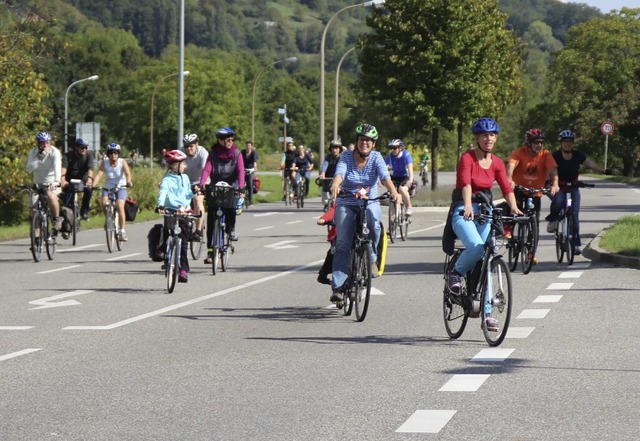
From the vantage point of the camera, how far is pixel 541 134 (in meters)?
18.8

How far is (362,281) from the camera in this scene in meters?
13.1

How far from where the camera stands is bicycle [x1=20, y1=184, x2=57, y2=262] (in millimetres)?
21703

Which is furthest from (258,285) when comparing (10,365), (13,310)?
(10,365)

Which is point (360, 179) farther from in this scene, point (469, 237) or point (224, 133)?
point (224, 133)

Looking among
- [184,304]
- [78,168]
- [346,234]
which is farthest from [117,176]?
[346,234]

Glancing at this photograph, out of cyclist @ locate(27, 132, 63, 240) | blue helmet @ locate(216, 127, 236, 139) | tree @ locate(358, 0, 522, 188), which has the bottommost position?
cyclist @ locate(27, 132, 63, 240)

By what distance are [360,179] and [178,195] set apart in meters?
3.89

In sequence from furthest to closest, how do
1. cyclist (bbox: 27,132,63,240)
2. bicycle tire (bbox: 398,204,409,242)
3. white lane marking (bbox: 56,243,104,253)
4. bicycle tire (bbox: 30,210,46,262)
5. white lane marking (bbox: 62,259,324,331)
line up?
bicycle tire (bbox: 398,204,409,242)
white lane marking (bbox: 56,243,104,253)
cyclist (bbox: 27,132,63,240)
bicycle tire (bbox: 30,210,46,262)
white lane marking (bbox: 62,259,324,331)

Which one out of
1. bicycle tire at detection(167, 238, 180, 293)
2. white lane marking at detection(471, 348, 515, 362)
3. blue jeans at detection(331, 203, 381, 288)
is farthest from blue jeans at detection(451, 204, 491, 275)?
bicycle tire at detection(167, 238, 180, 293)

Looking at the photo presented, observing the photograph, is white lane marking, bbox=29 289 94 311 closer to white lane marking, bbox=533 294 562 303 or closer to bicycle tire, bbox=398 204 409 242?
white lane marking, bbox=533 294 562 303

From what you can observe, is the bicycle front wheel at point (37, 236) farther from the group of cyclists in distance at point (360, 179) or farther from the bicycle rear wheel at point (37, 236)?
the group of cyclists in distance at point (360, 179)

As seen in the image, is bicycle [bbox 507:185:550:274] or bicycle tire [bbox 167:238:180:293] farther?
bicycle [bbox 507:185:550:274]

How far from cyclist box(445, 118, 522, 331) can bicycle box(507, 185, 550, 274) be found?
20.4ft

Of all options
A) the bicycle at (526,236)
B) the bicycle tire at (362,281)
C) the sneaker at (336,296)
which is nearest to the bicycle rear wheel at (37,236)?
the bicycle at (526,236)
